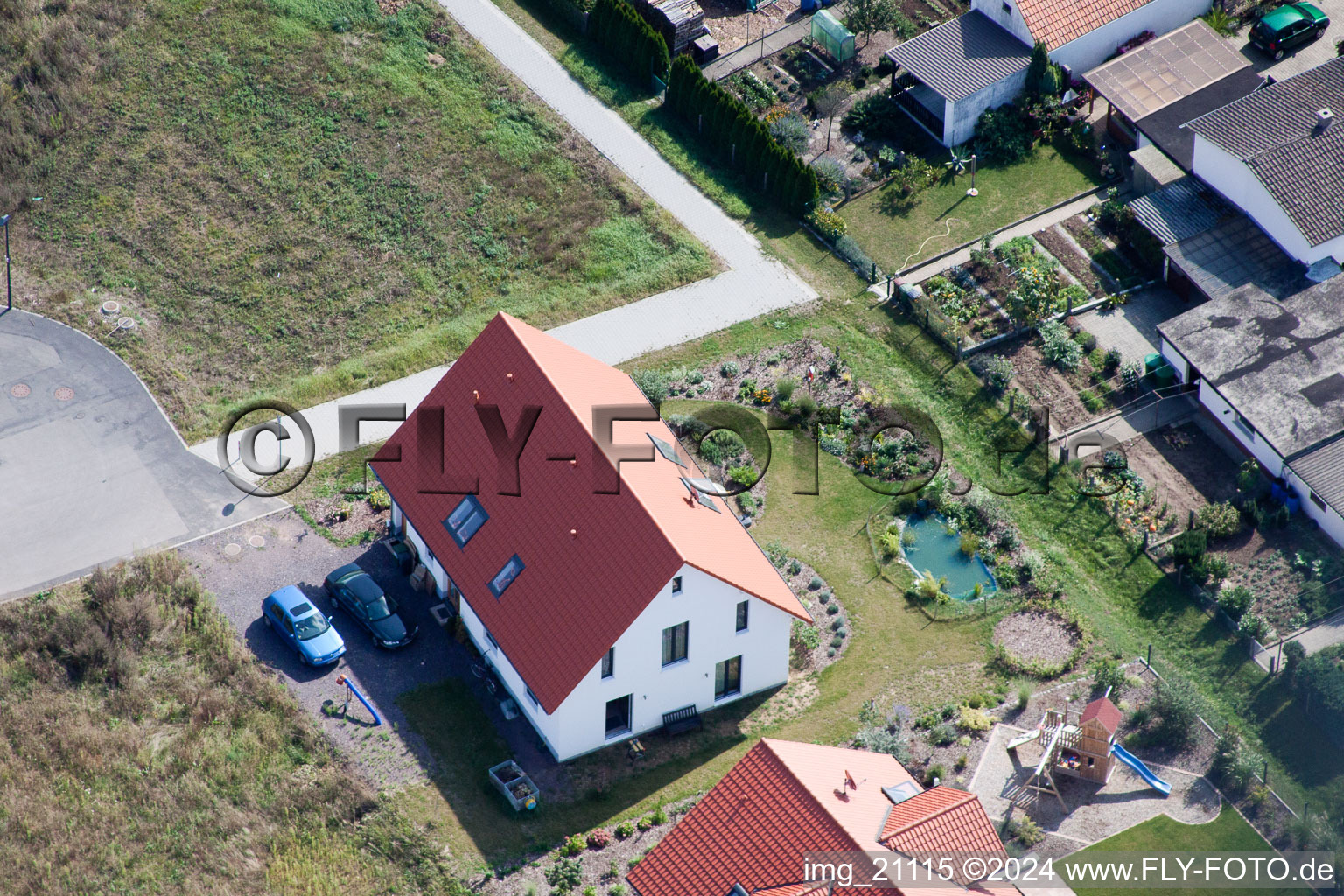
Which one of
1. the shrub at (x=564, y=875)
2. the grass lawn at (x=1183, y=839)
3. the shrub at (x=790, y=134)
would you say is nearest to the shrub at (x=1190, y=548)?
the grass lawn at (x=1183, y=839)

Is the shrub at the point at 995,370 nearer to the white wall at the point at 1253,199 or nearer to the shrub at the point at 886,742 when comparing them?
the white wall at the point at 1253,199

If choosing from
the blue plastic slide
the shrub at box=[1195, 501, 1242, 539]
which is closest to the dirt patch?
the blue plastic slide

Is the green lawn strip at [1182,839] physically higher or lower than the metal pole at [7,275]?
higher

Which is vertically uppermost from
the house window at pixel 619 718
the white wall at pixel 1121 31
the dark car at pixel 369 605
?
the white wall at pixel 1121 31

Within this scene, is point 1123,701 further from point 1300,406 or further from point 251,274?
point 251,274

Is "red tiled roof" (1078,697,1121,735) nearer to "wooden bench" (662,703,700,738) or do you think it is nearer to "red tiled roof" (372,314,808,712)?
"red tiled roof" (372,314,808,712)

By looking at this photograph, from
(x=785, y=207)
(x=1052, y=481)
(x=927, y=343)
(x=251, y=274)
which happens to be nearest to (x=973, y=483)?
(x=1052, y=481)
